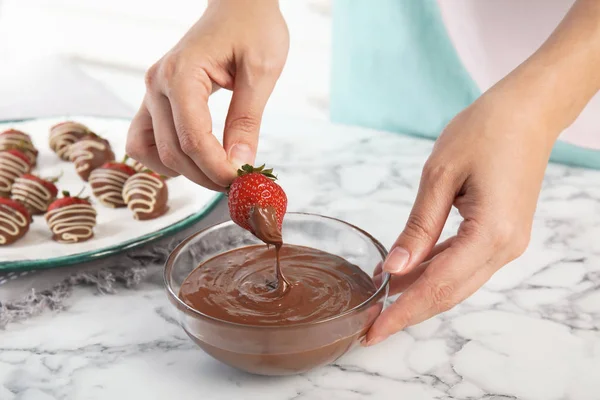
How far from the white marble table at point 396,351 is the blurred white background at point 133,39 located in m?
1.25

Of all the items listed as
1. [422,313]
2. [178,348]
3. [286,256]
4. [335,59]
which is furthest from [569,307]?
[335,59]

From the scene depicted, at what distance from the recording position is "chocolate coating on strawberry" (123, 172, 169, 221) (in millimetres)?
1898

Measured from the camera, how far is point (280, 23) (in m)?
1.65

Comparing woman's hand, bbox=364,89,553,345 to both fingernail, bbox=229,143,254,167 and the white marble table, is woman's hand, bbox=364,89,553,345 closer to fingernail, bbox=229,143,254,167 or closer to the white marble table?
the white marble table

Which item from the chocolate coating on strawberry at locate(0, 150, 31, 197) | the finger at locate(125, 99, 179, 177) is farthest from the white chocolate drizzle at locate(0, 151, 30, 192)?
the finger at locate(125, 99, 179, 177)

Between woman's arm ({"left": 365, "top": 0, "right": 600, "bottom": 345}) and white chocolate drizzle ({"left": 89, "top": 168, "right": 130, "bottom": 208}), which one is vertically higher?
woman's arm ({"left": 365, "top": 0, "right": 600, "bottom": 345})

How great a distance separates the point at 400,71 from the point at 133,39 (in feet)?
5.26

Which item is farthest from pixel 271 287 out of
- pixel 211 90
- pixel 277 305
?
pixel 211 90

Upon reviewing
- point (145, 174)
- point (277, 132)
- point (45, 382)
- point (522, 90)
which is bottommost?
point (45, 382)

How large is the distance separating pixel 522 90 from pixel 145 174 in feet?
3.36

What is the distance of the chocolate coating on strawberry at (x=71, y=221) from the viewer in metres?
1.80

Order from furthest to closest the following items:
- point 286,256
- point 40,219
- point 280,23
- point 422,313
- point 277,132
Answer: point 277,132
point 40,219
point 280,23
point 286,256
point 422,313

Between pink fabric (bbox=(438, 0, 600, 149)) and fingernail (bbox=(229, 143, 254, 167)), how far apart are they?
1.00m

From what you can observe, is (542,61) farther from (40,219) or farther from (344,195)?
(40,219)
